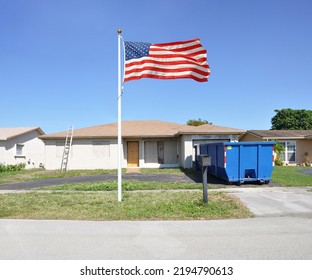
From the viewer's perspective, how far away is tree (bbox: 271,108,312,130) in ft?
189

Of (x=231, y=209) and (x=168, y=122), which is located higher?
(x=168, y=122)

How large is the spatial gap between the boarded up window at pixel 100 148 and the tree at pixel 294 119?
49.7 m

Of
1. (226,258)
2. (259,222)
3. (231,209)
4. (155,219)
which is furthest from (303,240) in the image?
(155,219)

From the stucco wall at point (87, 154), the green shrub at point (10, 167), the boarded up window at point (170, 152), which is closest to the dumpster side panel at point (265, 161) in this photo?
the boarded up window at point (170, 152)

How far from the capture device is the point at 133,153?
851 inches

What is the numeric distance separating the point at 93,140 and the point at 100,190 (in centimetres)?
1092

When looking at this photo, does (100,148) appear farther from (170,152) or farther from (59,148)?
(170,152)

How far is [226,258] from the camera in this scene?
12.9 feet

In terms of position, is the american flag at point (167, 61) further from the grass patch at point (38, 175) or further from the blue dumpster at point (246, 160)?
the grass patch at point (38, 175)

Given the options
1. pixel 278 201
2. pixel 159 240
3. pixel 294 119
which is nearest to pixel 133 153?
pixel 278 201

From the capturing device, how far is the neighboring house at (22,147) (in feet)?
77.5

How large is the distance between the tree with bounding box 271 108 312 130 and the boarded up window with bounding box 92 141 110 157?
163 ft

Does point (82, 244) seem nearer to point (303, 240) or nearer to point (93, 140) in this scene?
point (303, 240)

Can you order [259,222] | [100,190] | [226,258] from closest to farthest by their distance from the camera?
[226,258], [259,222], [100,190]
